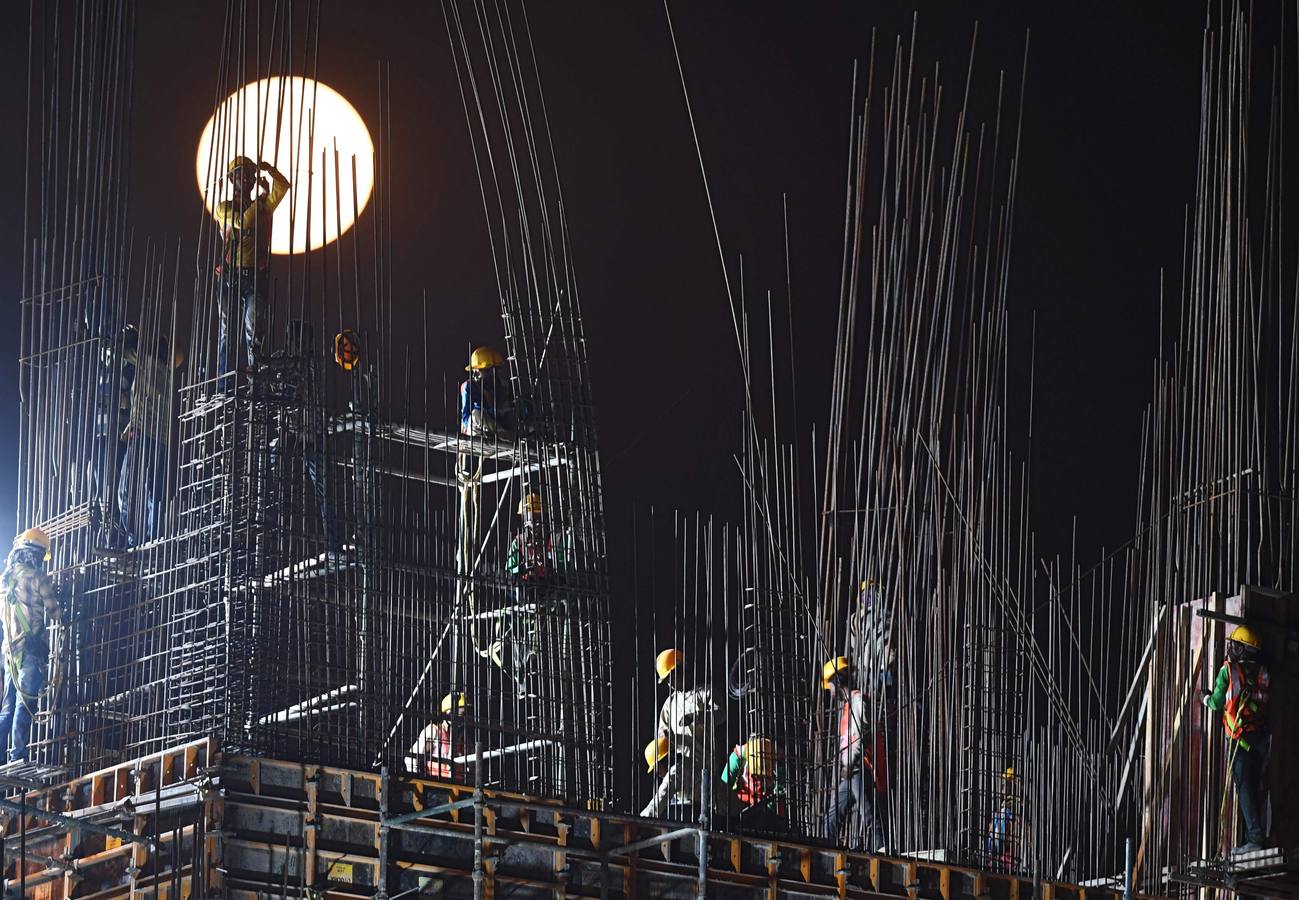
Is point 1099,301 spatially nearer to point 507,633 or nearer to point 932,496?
point 932,496

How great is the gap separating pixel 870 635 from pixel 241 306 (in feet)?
17.5

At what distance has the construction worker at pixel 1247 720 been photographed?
1389 centimetres

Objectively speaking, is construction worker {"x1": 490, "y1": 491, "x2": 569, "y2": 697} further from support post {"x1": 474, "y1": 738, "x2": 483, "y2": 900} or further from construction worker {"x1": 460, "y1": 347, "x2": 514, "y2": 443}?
support post {"x1": 474, "y1": 738, "x2": 483, "y2": 900}

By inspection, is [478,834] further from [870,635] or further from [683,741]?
[870,635]

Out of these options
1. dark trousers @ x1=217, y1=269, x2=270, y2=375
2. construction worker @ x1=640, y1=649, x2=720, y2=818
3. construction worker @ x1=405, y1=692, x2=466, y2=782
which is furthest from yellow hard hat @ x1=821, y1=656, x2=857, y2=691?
dark trousers @ x1=217, y1=269, x2=270, y2=375

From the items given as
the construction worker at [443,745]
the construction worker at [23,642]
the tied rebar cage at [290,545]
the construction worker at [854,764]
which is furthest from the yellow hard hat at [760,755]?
the construction worker at [23,642]

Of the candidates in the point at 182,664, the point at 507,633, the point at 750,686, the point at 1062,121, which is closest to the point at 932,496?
the point at 750,686

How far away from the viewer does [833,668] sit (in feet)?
52.2

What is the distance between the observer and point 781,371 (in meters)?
24.8

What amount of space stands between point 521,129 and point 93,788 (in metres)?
12.3

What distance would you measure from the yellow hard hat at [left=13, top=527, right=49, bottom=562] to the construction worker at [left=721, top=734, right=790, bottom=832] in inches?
203

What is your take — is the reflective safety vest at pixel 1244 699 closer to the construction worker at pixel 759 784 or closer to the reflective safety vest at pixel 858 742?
the reflective safety vest at pixel 858 742

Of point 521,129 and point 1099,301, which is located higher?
point 521,129

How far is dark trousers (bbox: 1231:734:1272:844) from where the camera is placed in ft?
45.4
